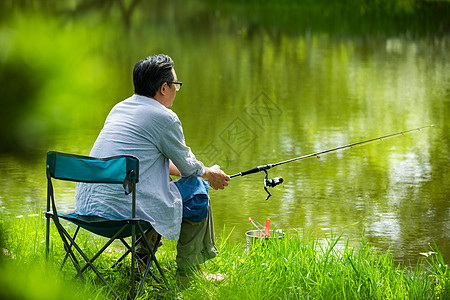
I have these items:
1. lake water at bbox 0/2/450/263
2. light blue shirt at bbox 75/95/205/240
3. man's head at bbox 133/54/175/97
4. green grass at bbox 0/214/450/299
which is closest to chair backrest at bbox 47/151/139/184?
lake water at bbox 0/2/450/263

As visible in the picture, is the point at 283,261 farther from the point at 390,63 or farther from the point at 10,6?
the point at 390,63

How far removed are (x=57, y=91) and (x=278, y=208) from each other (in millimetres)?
4820

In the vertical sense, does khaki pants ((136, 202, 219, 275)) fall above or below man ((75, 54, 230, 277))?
below

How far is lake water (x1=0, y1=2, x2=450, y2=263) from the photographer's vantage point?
3.72 feet

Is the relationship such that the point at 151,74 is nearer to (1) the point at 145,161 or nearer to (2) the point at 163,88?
(2) the point at 163,88

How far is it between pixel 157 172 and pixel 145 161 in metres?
0.09

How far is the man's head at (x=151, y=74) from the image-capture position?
3637 millimetres

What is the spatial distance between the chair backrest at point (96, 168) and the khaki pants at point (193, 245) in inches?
23.7

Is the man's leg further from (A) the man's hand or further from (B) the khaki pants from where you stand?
(A) the man's hand

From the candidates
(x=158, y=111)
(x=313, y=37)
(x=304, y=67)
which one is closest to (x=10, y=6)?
(x=158, y=111)

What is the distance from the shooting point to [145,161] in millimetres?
3543

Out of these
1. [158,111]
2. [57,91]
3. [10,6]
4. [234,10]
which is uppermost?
[10,6]

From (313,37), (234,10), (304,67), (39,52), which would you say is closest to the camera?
(39,52)

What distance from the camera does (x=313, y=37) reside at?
20922 millimetres
